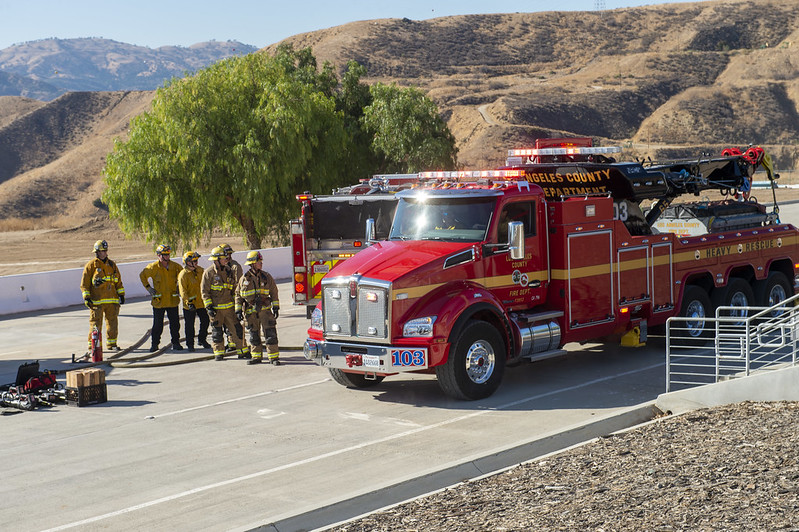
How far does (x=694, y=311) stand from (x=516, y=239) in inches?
184

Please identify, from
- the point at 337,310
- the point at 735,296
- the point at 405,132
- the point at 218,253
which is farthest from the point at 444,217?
the point at 405,132

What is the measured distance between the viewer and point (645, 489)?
7098mm

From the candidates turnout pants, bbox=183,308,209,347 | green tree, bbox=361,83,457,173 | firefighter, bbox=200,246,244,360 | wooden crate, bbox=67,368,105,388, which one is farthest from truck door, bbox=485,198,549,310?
green tree, bbox=361,83,457,173

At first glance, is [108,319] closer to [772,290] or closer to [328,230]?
[328,230]

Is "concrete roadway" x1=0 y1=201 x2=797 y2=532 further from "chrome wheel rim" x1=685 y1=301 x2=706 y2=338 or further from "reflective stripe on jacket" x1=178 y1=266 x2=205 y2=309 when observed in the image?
"reflective stripe on jacket" x1=178 y1=266 x2=205 y2=309

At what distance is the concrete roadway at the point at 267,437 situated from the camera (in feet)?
25.8

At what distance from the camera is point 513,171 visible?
13.1m

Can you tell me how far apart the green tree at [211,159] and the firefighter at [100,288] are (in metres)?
12.8

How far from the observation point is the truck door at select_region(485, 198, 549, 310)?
1195cm

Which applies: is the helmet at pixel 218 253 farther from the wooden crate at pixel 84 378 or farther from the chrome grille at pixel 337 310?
the chrome grille at pixel 337 310

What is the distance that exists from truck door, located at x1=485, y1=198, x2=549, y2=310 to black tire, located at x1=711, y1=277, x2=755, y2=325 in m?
4.16

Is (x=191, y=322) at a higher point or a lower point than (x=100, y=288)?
lower

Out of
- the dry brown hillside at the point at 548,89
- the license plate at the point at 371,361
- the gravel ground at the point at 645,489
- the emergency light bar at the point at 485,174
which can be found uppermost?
the dry brown hillside at the point at 548,89

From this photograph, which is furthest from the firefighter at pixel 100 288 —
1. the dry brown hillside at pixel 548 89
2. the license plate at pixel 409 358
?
the dry brown hillside at pixel 548 89
